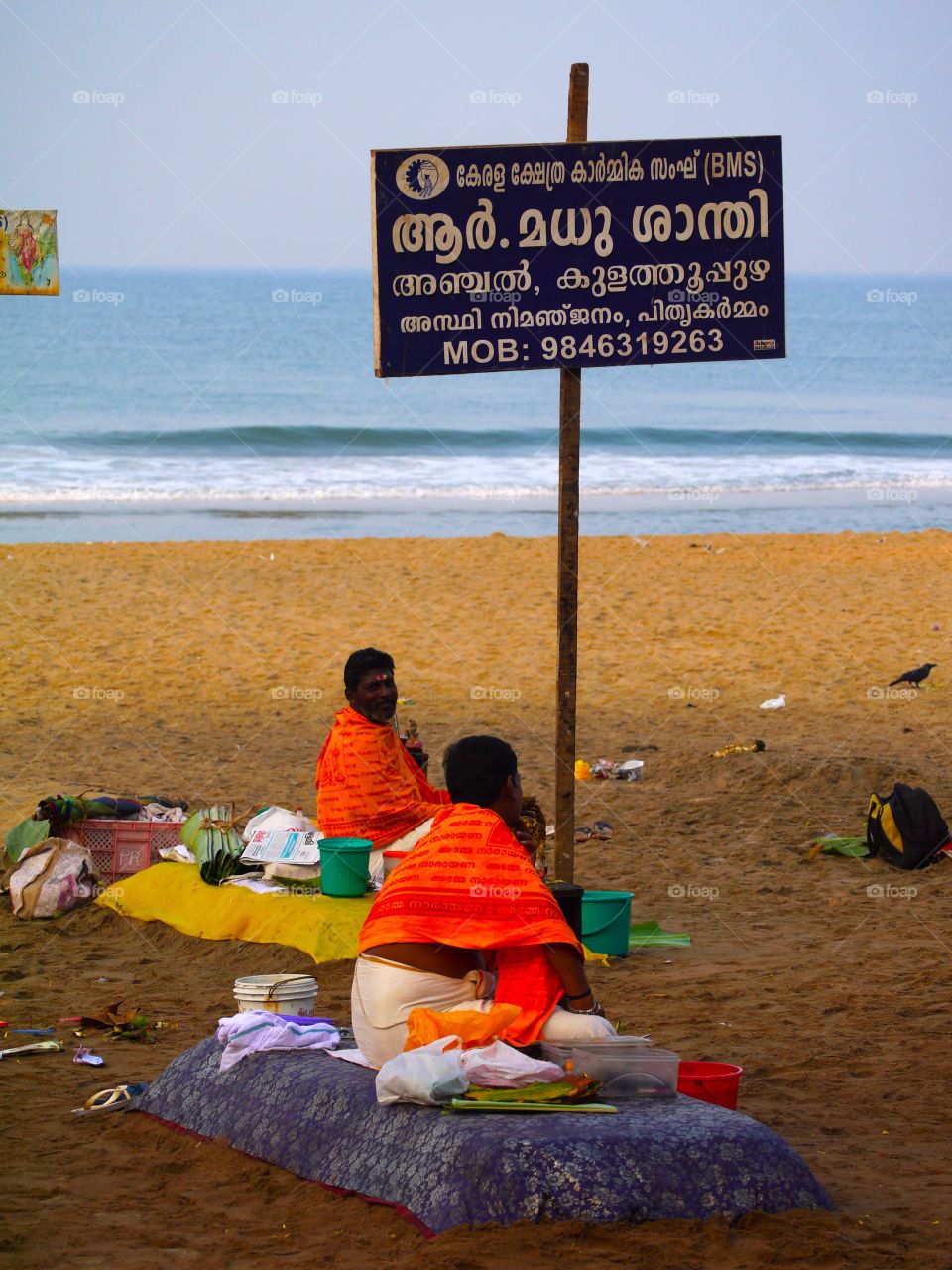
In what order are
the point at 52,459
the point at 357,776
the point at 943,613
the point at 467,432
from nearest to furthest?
the point at 357,776, the point at 943,613, the point at 52,459, the point at 467,432

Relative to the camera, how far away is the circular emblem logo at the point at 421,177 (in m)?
5.67

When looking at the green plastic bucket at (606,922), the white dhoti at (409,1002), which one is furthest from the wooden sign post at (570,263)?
the white dhoti at (409,1002)

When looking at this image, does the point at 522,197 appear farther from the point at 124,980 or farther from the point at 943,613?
the point at 943,613

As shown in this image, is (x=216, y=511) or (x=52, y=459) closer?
(x=216, y=511)

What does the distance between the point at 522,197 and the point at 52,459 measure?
23.0 meters

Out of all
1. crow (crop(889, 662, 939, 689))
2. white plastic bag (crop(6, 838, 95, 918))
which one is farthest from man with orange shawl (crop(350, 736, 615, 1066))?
crow (crop(889, 662, 939, 689))

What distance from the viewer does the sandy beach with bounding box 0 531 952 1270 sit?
3.53m

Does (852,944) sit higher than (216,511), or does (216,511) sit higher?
(216,511)

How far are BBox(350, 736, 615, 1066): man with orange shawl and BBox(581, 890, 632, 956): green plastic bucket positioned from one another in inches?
79.1

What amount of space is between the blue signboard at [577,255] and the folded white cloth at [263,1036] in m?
2.49

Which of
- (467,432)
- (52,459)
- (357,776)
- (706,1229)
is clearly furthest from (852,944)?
(467,432)

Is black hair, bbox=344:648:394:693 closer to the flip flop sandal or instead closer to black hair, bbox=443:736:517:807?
the flip flop sandal

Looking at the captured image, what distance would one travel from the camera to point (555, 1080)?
3.64 m

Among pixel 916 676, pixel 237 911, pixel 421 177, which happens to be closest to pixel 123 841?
pixel 237 911
